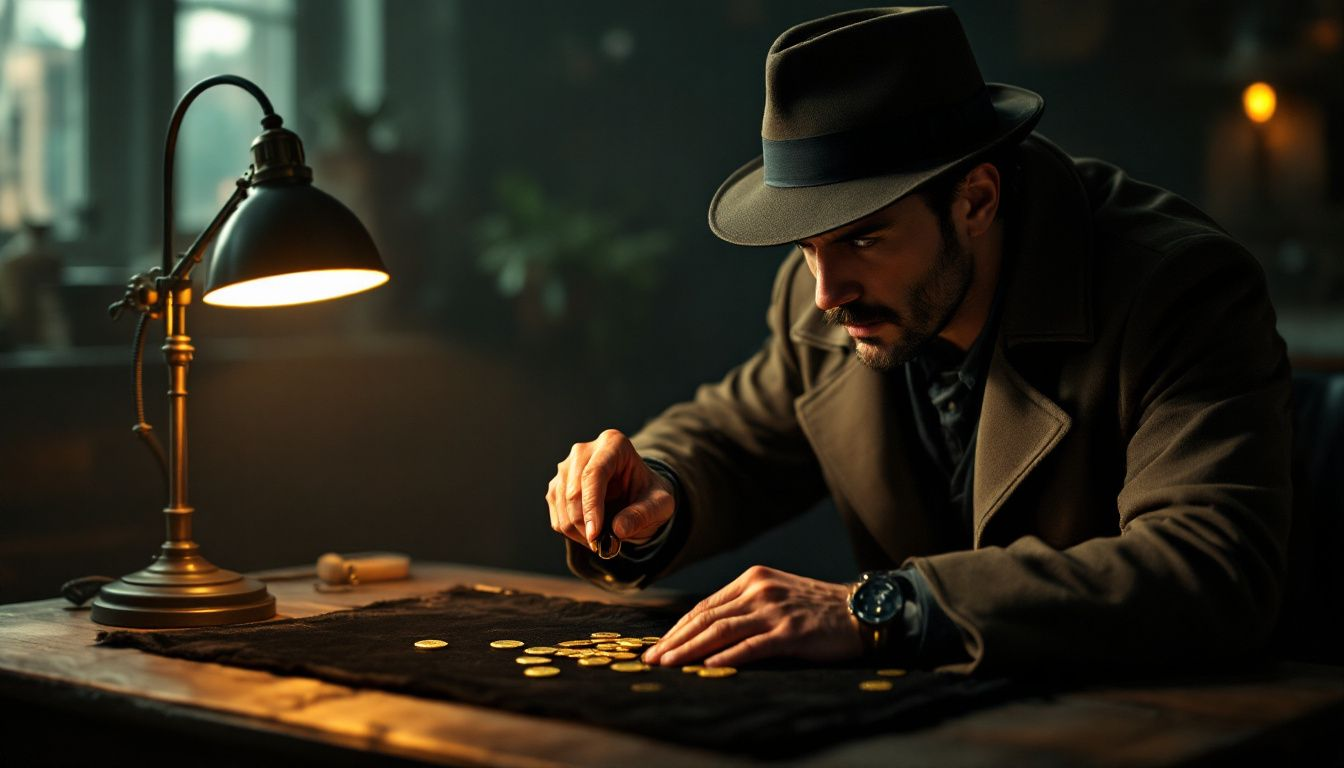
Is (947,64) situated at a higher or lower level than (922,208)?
higher

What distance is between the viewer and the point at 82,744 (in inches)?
57.7

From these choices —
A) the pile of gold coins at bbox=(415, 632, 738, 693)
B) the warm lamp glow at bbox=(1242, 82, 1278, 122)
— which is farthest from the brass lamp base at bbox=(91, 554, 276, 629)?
the warm lamp glow at bbox=(1242, 82, 1278, 122)

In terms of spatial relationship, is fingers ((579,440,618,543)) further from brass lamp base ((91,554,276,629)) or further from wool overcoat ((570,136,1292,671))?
brass lamp base ((91,554,276,629))

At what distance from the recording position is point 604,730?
121 cm

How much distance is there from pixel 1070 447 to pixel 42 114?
3.55m

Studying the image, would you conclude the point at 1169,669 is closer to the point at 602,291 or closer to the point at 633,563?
the point at 633,563

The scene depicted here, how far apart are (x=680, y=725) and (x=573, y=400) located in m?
4.31

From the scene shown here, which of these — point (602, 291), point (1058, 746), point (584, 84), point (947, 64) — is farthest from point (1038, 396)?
point (584, 84)

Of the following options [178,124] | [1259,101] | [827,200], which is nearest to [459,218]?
[1259,101]

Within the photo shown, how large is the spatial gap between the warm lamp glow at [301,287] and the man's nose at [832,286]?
0.59 metres

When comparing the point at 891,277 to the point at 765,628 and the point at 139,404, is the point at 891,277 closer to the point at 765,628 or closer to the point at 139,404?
the point at 765,628

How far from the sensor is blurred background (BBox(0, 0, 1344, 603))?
383 cm

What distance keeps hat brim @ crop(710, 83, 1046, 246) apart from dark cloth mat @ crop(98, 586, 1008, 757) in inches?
20.5

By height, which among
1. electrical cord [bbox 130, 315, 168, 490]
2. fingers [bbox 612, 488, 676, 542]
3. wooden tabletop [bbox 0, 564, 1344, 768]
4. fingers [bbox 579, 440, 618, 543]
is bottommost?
wooden tabletop [bbox 0, 564, 1344, 768]
